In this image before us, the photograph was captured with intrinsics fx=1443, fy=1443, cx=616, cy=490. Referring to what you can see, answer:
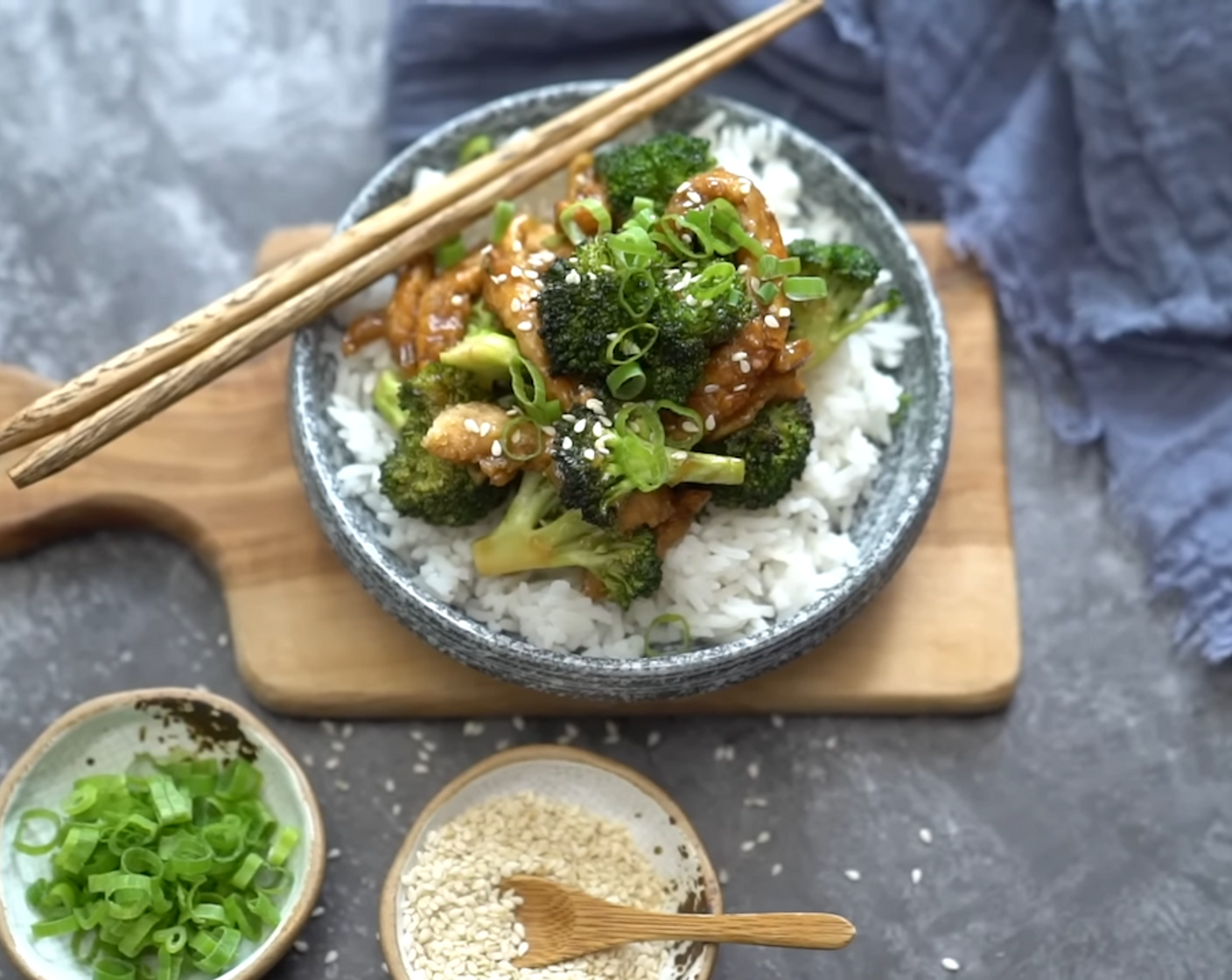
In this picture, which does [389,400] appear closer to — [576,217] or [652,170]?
[576,217]

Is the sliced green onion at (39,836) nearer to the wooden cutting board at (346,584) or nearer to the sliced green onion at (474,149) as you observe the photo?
the wooden cutting board at (346,584)

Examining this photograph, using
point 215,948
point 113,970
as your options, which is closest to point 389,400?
point 215,948

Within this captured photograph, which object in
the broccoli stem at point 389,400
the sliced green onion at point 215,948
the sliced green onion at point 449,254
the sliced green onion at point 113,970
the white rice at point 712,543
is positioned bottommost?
the sliced green onion at point 113,970

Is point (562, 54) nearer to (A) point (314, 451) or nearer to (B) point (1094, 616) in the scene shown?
(A) point (314, 451)

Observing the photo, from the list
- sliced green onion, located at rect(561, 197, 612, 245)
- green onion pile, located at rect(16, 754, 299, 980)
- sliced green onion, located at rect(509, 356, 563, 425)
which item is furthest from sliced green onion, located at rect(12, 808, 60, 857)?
sliced green onion, located at rect(561, 197, 612, 245)

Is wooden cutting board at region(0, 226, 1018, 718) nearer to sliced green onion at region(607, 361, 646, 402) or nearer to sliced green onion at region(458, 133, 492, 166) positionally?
sliced green onion at region(458, 133, 492, 166)

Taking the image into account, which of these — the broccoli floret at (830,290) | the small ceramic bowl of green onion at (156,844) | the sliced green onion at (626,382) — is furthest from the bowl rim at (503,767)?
the broccoli floret at (830,290)

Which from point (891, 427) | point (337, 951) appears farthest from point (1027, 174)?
point (337, 951)
